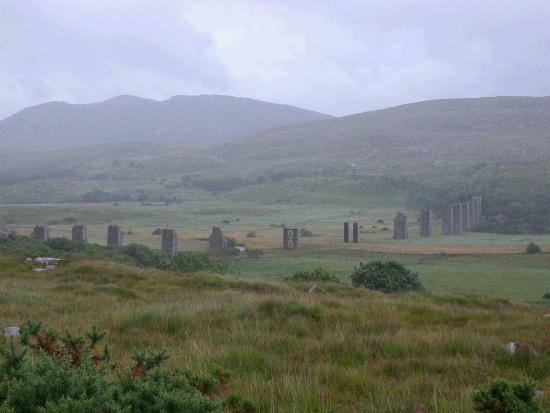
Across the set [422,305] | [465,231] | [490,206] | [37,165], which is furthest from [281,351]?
[37,165]

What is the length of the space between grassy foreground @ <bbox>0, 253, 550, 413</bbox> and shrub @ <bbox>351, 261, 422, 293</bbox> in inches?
160

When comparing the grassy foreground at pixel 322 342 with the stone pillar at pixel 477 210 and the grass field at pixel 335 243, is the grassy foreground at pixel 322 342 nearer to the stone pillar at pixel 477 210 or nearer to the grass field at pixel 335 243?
the grass field at pixel 335 243

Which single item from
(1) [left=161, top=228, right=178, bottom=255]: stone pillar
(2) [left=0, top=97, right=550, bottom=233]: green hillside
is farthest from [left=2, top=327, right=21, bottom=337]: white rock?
(2) [left=0, top=97, right=550, bottom=233]: green hillside

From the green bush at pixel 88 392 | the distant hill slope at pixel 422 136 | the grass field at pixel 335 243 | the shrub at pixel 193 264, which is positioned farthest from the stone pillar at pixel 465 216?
the distant hill slope at pixel 422 136

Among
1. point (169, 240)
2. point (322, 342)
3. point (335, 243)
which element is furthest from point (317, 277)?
point (335, 243)

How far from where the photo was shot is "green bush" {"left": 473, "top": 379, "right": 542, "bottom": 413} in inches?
163

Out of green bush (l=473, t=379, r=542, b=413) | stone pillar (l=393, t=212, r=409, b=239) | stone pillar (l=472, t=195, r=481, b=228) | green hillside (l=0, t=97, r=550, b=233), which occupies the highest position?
green hillside (l=0, t=97, r=550, b=233)

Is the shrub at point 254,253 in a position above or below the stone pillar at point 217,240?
below

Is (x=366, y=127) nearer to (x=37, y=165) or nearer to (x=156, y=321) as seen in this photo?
(x=37, y=165)

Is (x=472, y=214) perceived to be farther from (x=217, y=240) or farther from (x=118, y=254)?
(x=118, y=254)

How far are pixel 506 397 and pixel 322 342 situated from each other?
10.8 feet

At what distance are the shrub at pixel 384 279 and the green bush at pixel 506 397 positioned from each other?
41.9 feet

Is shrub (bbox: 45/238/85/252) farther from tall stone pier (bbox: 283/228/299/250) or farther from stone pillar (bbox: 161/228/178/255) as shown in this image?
tall stone pier (bbox: 283/228/299/250)

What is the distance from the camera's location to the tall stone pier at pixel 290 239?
32188 millimetres
